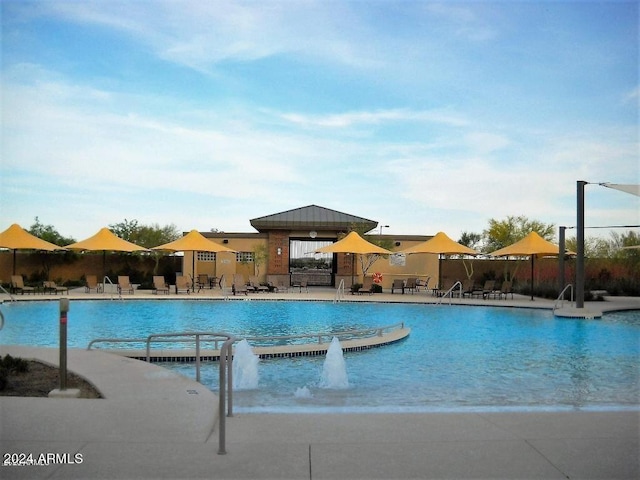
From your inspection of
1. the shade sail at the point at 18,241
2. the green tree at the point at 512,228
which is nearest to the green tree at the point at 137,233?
the shade sail at the point at 18,241

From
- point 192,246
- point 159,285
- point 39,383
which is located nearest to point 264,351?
point 39,383

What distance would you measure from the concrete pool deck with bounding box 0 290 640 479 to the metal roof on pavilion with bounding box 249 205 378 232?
2247 centimetres

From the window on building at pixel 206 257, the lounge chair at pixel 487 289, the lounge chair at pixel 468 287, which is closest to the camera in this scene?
the lounge chair at pixel 487 289

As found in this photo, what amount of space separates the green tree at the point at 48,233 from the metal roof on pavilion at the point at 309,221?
15493 mm

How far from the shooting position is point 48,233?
36625 millimetres

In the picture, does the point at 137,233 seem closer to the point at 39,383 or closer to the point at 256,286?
the point at 256,286

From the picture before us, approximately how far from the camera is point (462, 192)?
1048 inches

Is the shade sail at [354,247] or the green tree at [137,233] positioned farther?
the green tree at [137,233]

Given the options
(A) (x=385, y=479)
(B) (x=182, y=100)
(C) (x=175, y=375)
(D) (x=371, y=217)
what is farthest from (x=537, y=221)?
(A) (x=385, y=479)

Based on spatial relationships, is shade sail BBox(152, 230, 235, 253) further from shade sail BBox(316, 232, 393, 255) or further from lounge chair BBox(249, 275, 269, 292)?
shade sail BBox(316, 232, 393, 255)

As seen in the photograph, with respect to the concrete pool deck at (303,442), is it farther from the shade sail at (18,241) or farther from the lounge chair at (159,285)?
the shade sail at (18,241)

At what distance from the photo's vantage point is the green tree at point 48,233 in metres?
36.6

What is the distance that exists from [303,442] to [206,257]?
2578 centimetres

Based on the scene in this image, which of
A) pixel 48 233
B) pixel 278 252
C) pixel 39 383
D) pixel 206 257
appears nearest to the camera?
pixel 39 383
